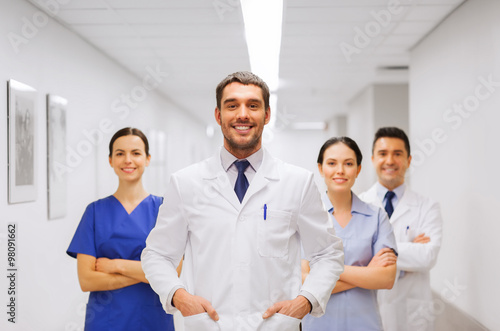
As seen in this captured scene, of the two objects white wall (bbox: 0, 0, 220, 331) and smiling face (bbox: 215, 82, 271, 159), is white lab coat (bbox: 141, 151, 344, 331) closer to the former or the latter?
smiling face (bbox: 215, 82, 271, 159)

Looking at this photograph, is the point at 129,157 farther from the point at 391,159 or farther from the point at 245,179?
the point at 391,159

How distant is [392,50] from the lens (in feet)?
15.3

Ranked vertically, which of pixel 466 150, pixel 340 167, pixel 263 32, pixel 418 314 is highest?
pixel 263 32

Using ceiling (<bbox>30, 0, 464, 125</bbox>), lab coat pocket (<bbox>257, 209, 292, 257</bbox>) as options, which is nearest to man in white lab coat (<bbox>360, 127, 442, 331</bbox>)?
lab coat pocket (<bbox>257, 209, 292, 257</bbox>)

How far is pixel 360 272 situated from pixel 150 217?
36.5 inches

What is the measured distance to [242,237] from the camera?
140 cm

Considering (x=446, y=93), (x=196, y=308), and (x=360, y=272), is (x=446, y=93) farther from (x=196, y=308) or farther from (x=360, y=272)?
(x=196, y=308)

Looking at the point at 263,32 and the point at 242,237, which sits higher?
the point at 263,32

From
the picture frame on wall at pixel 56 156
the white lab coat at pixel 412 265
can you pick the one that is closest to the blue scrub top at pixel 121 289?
the white lab coat at pixel 412 265

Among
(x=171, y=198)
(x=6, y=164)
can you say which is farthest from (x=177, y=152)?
(x=171, y=198)

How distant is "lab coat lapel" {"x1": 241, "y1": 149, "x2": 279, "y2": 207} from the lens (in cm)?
144

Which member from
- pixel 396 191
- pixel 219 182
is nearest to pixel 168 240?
pixel 219 182

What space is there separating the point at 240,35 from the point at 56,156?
1760 mm

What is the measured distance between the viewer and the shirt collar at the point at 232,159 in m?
1.51
